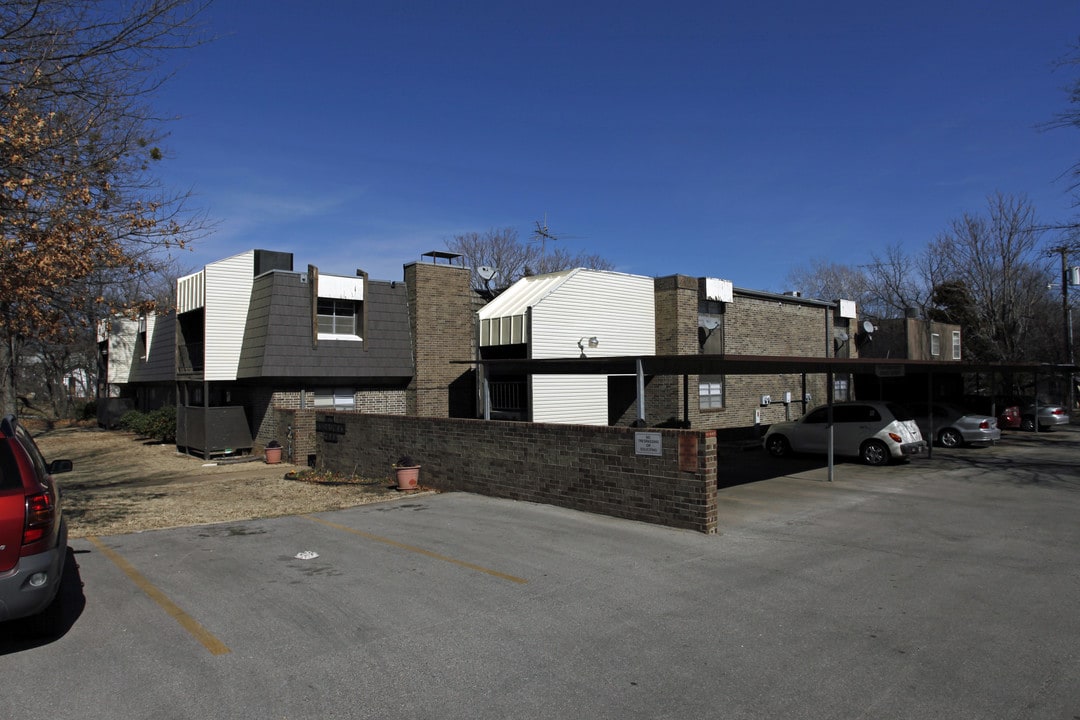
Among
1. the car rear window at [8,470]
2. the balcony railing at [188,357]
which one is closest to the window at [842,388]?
the balcony railing at [188,357]

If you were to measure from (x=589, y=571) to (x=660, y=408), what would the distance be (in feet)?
54.1

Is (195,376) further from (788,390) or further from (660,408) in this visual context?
(788,390)

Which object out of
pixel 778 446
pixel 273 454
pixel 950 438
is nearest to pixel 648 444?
pixel 778 446

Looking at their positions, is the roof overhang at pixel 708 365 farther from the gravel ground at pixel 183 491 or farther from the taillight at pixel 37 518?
the taillight at pixel 37 518

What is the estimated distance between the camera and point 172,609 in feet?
20.9

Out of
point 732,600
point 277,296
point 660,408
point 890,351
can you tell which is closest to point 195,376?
point 277,296

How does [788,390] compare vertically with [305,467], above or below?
above

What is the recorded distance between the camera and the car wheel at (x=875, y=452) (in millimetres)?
16844

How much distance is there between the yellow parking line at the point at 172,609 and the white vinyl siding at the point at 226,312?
1347cm

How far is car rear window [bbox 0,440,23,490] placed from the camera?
521 centimetres

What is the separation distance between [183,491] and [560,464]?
30.1 feet

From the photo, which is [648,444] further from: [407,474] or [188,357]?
[188,357]

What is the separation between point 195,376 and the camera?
899 inches

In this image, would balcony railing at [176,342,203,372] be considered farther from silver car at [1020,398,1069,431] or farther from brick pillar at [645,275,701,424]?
silver car at [1020,398,1069,431]
